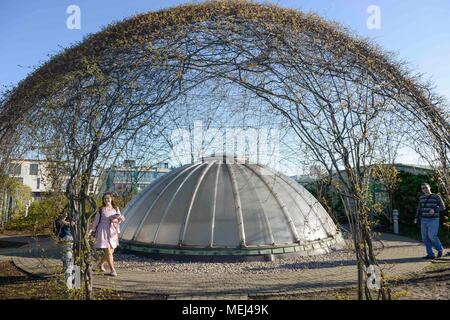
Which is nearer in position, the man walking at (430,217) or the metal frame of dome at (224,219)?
the man walking at (430,217)

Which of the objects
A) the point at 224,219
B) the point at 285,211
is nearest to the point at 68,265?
the point at 224,219

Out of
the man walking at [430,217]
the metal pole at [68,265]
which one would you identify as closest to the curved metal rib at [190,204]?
the metal pole at [68,265]

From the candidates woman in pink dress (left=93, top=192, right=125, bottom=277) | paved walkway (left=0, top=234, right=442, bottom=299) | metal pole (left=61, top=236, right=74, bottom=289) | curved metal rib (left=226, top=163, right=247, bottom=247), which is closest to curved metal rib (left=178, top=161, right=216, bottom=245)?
curved metal rib (left=226, top=163, right=247, bottom=247)

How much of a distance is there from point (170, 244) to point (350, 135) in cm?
617

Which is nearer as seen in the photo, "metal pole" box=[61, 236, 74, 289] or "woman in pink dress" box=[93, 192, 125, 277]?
"metal pole" box=[61, 236, 74, 289]

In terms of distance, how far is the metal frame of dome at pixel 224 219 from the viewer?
9.62 metres

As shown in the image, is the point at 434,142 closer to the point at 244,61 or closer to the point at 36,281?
the point at 244,61

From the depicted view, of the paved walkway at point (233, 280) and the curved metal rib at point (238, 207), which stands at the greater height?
the curved metal rib at point (238, 207)

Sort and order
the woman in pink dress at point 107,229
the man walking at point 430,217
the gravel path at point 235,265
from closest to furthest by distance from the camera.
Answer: the woman in pink dress at point 107,229 → the gravel path at point 235,265 → the man walking at point 430,217

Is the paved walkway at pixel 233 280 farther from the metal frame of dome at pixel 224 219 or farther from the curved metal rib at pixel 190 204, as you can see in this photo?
the curved metal rib at pixel 190 204

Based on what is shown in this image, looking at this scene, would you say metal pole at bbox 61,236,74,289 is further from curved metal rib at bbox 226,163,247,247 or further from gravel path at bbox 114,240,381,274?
curved metal rib at bbox 226,163,247,247

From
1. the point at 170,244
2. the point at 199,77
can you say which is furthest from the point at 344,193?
the point at 170,244

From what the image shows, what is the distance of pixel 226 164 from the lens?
1165cm

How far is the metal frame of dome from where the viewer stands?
31.6 ft
